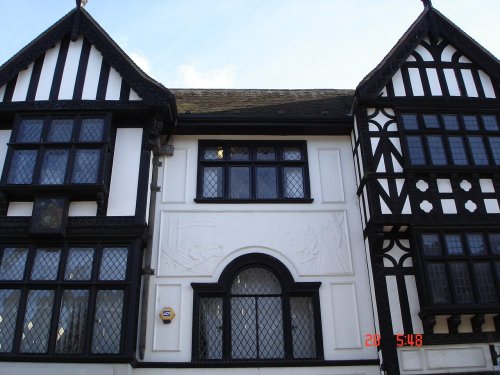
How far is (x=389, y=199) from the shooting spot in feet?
40.5

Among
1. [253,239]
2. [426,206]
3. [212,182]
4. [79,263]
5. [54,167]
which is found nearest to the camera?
[79,263]

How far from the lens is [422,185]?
12633mm

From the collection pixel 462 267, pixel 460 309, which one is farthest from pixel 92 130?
pixel 460 309

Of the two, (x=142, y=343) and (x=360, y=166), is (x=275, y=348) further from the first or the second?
(x=360, y=166)

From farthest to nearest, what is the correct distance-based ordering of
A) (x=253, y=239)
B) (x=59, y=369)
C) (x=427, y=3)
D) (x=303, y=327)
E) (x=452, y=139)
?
(x=427, y=3), (x=452, y=139), (x=253, y=239), (x=303, y=327), (x=59, y=369)

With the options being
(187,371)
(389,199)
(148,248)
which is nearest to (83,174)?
(148,248)

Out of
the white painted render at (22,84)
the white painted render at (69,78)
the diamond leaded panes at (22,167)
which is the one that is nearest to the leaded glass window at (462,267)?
the white painted render at (69,78)

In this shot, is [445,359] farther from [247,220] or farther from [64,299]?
[64,299]

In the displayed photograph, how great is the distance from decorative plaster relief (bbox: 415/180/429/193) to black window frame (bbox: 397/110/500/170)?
1.10 ft

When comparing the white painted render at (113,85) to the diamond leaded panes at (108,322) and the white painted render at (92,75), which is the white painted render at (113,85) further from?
the diamond leaded panes at (108,322)

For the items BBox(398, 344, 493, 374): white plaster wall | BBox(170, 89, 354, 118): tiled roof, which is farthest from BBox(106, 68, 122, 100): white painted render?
BBox(398, 344, 493, 374): white plaster wall

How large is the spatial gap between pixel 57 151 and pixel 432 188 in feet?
27.1

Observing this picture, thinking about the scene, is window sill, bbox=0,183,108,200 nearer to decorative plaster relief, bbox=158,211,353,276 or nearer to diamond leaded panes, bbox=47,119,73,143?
diamond leaded panes, bbox=47,119,73,143

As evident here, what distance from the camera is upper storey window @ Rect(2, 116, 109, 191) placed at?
40.2 feet
